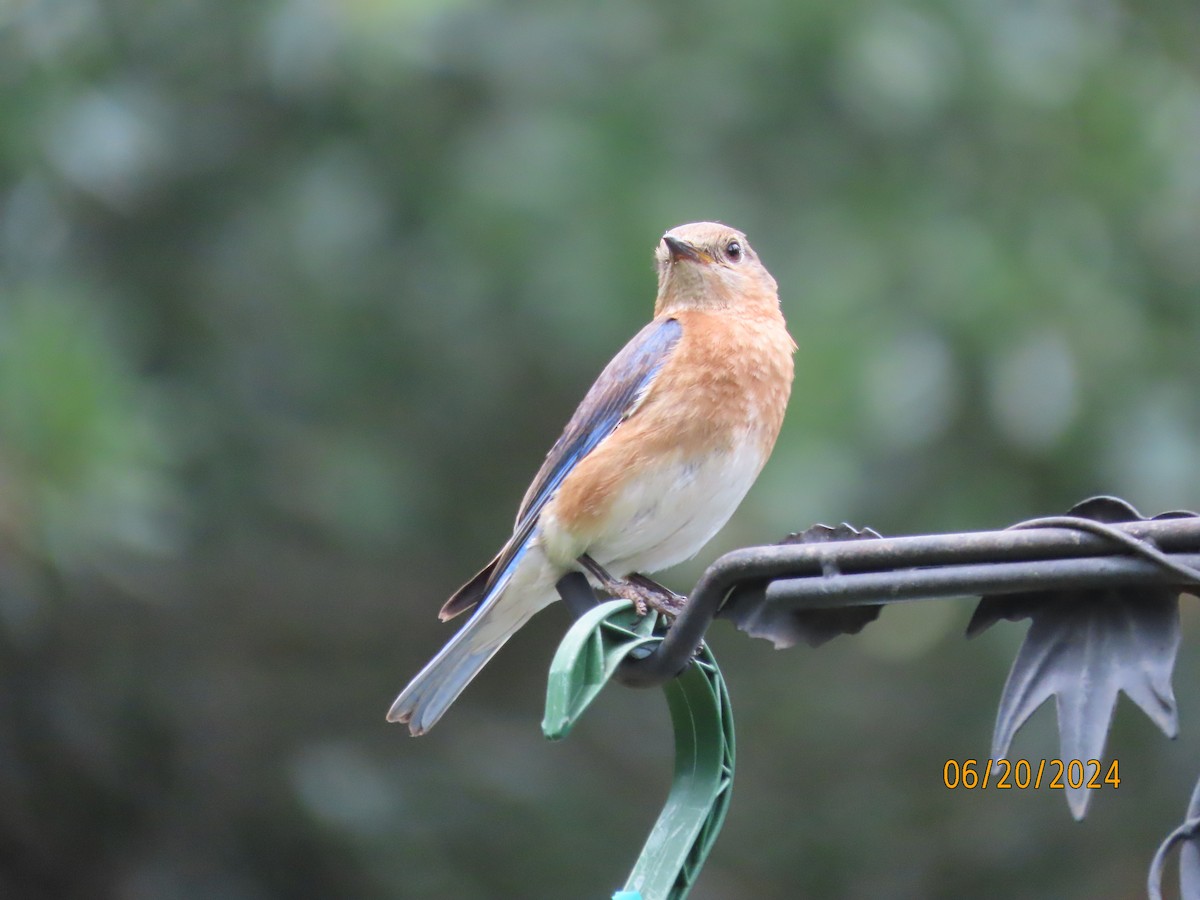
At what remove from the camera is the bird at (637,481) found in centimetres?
339

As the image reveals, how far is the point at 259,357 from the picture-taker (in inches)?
270

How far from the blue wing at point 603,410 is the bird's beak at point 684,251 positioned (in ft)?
0.96

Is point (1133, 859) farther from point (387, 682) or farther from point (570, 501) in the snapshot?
point (570, 501)

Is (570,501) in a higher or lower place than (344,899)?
higher

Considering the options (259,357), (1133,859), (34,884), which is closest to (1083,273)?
(1133,859)

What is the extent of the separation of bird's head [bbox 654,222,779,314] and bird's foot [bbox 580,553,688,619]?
0.75m

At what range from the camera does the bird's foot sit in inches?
117

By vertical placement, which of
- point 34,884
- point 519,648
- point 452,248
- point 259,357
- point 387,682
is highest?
point 452,248

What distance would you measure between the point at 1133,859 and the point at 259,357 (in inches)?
168

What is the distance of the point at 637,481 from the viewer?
3.40m
